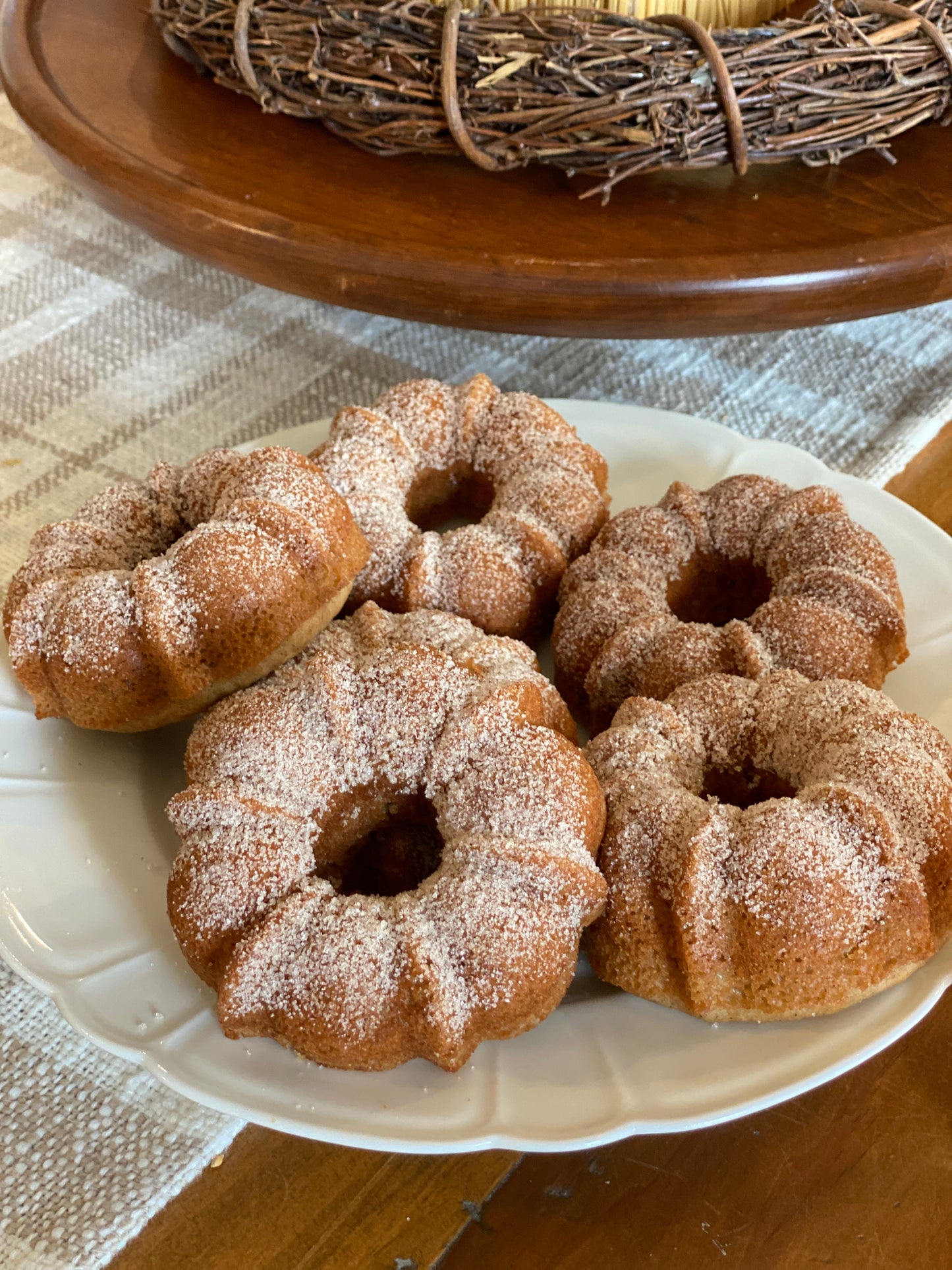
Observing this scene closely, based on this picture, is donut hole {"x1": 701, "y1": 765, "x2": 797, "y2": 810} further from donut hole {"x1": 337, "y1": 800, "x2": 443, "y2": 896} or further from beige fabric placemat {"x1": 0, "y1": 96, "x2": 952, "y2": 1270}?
beige fabric placemat {"x1": 0, "y1": 96, "x2": 952, "y2": 1270}

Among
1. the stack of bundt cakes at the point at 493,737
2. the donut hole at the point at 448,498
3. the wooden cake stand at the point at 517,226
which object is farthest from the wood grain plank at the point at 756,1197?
the wooden cake stand at the point at 517,226

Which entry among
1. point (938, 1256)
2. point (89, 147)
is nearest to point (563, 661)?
point (938, 1256)

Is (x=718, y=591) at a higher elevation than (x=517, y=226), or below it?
below

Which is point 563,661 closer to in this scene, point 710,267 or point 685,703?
point 685,703

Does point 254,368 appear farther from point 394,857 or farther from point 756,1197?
point 756,1197

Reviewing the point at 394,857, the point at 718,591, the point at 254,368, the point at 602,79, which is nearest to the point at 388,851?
the point at 394,857

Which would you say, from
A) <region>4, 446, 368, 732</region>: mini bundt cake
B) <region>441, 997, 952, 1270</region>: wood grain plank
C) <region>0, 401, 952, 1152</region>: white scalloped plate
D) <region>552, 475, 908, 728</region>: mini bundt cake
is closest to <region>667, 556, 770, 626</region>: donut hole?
<region>552, 475, 908, 728</region>: mini bundt cake
